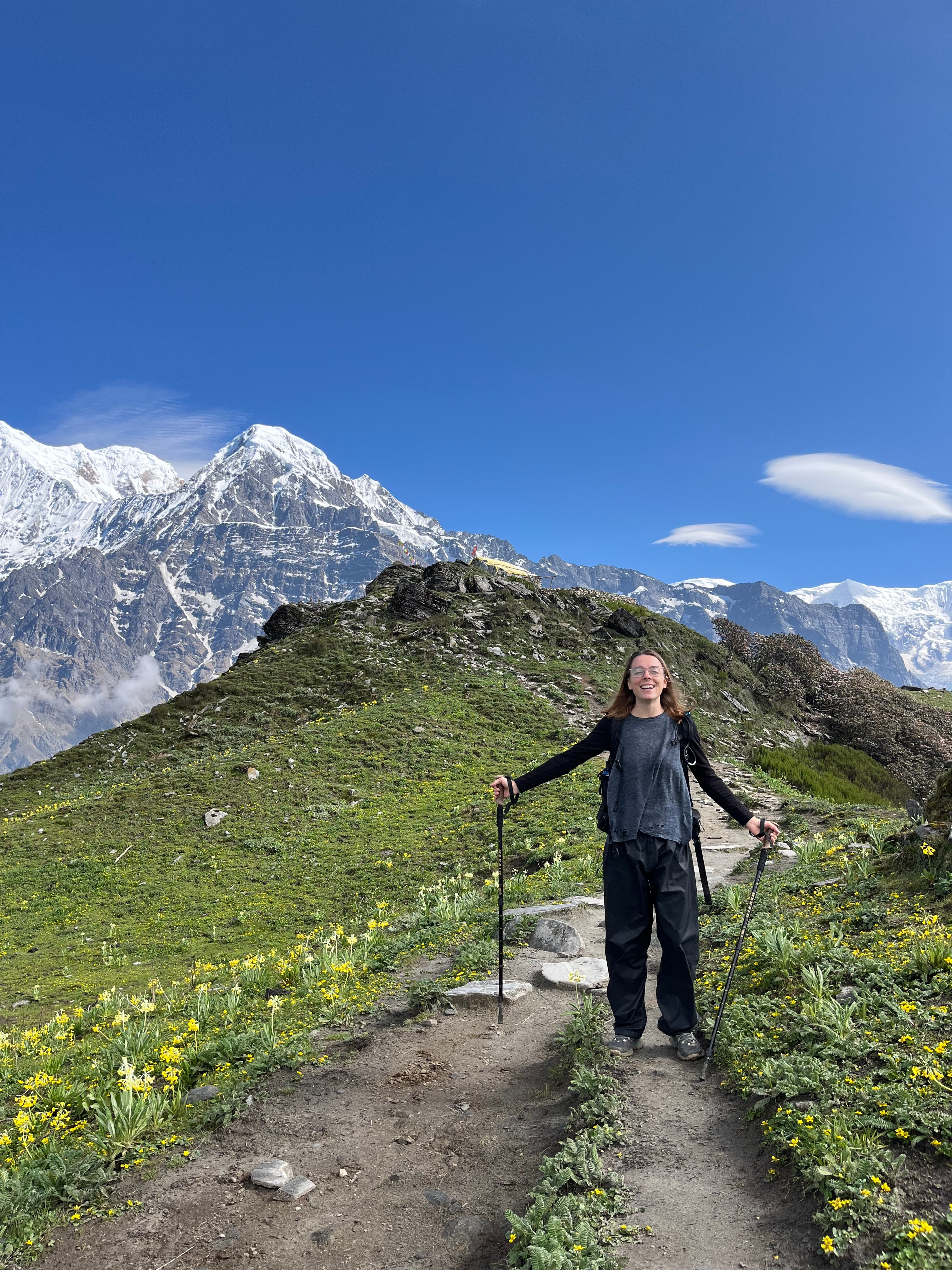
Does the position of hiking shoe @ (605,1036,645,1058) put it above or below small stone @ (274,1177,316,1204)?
above

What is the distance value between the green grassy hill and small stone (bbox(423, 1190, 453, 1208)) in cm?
772

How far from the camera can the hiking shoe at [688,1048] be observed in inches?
222

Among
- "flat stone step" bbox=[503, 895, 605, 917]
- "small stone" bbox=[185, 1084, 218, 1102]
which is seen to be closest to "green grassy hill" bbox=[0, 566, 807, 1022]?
"flat stone step" bbox=[503, 895, 605, 917]

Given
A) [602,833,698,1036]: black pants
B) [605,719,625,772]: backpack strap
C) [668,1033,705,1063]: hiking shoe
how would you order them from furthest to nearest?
[605,719,625,772]: backpack strap
[602,833,698,1036]: black pants
[668,1033,705,1063]: hiking shoe

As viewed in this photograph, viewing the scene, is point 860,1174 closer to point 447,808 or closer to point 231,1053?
point 231,1053

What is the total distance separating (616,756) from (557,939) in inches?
156

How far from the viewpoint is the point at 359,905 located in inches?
533

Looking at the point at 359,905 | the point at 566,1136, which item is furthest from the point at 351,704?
the point at 566,1136

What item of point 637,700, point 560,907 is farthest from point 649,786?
point 560,907

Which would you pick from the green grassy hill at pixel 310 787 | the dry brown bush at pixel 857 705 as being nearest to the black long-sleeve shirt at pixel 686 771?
the green grassy hill at pixel 310 787

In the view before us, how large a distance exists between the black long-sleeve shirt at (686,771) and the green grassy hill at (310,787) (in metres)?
5.95

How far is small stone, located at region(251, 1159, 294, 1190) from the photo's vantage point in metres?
4.51

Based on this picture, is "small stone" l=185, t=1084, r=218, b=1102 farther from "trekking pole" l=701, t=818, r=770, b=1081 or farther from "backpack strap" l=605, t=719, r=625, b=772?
"backpack strap" l=605, t=719, r=625, b=772

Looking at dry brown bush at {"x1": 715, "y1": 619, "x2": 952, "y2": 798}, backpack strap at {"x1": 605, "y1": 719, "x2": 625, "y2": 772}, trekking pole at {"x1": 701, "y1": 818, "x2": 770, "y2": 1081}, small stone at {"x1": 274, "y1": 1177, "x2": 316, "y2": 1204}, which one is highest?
dry brown bush at {"x1": 715, "y1": 619, "x2": 952, "y2": 798}
